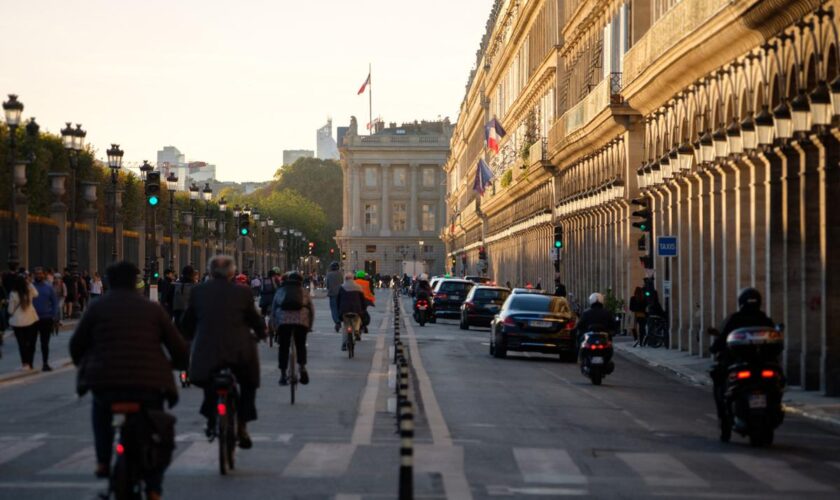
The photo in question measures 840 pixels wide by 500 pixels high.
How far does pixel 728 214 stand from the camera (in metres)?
38.4

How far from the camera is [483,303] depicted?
180 ft

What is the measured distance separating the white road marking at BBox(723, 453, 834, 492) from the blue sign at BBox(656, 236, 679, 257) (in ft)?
83.6

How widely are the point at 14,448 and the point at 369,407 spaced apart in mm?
A: 6398

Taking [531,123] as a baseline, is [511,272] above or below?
below

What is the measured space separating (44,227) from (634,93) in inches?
845

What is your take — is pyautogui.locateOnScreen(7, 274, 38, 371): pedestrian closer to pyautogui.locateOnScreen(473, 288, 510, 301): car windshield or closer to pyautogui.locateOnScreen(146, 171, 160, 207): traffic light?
pyautogui.locateOnScreen(146, 171, 160, 207): traffic light

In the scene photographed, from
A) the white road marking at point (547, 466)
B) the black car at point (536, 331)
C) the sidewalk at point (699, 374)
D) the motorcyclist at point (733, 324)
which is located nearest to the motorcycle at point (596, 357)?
the sidewalk at point (699, 374)

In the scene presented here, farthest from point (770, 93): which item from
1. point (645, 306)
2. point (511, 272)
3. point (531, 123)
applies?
point (511, 272)

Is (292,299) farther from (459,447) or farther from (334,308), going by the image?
(334,308)

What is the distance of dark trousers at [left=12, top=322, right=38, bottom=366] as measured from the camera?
31016 mm

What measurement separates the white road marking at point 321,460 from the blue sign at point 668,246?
1029 inches

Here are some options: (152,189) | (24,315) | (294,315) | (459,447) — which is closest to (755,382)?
(459,447)

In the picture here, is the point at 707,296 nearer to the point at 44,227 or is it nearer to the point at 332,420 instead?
the point at 332,420

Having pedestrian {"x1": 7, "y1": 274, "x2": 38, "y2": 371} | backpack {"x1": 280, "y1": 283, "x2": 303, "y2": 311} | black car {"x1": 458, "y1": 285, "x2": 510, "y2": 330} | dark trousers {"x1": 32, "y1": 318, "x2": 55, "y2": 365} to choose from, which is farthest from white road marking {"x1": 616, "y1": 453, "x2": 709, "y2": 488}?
black car {"x1": 458, "y1": 285, "x2": 510, "y2": 330}
